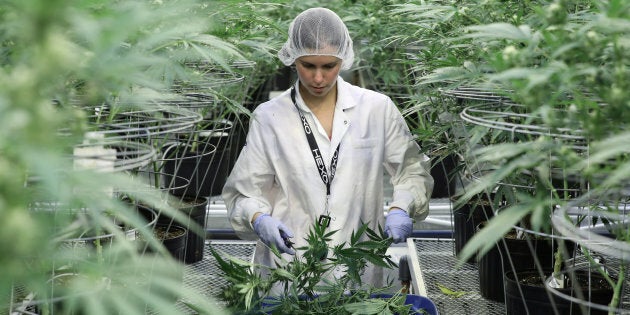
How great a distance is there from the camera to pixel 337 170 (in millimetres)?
2375

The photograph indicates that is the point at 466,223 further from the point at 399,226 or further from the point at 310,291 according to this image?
the point at 310,291

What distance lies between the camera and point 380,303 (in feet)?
5.86

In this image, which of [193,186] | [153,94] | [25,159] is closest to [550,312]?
[153,94]

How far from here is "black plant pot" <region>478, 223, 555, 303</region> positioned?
2221 mm

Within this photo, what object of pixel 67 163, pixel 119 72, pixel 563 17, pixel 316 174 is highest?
pixel 563 17

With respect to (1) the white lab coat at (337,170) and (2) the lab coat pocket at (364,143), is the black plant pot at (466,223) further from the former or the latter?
(2) the lab coat pocket at (364,143)

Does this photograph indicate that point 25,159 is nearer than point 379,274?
Yes

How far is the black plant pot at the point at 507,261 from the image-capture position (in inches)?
87.4

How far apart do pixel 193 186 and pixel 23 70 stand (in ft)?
9.80

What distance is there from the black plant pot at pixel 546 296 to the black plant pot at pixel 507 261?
0.25 meters

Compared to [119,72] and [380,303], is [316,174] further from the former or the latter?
[119,72]

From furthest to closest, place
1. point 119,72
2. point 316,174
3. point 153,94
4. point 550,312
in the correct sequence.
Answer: point 316,174 → point 550,312 → point 153,94 → point 119,72

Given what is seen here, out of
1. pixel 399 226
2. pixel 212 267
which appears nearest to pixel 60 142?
pixel 399 226

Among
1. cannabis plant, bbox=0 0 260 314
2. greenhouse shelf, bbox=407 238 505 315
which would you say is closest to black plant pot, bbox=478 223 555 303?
greenhouse shelf, bbox=407 238 505 315
